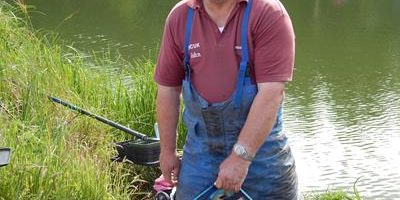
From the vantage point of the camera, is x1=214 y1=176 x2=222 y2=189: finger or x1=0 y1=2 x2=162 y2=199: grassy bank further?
x1=0 y1=2 x2=162 y2=199: grassy bank

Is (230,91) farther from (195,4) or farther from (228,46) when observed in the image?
(195,4)

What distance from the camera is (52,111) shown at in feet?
12.5

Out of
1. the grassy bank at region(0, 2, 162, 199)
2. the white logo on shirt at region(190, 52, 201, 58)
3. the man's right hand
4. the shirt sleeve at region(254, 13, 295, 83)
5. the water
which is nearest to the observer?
the shirt sleeve at region(254, 13, 295, 83)

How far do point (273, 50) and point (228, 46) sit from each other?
5.7 inches

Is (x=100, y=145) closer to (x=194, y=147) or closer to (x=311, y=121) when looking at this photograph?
A: (x=194, y=147)

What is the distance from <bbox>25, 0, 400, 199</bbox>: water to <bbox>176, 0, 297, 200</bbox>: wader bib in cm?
254

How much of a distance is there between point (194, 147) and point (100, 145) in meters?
1.69

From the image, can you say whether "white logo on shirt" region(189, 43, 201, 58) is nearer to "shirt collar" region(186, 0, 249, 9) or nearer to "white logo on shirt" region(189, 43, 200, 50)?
"white logo on shirt" region(189, 43, 200, 50)

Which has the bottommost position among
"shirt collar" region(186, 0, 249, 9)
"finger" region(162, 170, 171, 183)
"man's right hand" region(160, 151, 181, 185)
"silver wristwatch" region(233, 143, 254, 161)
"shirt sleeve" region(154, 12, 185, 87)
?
"finger" region(162, 170, 171, 183)

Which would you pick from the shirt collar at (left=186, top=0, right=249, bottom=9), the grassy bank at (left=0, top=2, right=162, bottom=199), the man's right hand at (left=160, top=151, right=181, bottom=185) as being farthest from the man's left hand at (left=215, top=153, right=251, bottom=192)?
the grassy bank at (left=0, top=2, right=162, bottom=199)

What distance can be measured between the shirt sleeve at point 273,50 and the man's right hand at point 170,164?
51cm

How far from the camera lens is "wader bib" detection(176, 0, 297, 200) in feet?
6.86

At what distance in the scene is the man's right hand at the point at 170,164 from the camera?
2348mm

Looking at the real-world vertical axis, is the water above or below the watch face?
below
